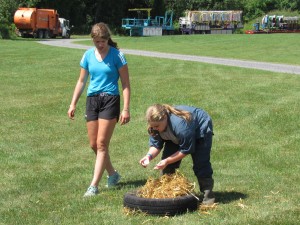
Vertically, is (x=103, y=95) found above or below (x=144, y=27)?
above

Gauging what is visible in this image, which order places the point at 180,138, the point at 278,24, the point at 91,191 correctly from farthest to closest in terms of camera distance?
the point at 278,24, the point at 91,191, the point at 180,138

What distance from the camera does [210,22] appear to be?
78812 millimetres

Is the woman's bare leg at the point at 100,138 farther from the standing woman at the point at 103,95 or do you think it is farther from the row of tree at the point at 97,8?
the row of tree at the point at 97,8

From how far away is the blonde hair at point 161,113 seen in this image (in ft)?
20.9

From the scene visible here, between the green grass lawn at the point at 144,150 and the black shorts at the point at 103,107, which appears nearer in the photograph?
the green grass lawn at the point at 144,150

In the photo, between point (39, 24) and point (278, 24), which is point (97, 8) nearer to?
point (39, 24)

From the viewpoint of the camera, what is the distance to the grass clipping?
6637 mm

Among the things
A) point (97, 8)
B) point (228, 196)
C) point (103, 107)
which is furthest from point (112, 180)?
point (97, 8)

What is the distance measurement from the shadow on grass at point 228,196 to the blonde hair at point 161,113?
1.12 metres

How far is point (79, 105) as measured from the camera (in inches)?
601

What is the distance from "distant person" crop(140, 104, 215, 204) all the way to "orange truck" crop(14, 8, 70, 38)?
54666mm

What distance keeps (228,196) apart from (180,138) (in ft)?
3.89

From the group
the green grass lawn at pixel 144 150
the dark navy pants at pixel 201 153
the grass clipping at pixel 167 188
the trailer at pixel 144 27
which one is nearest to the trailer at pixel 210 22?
the trailer at pixel 144 27

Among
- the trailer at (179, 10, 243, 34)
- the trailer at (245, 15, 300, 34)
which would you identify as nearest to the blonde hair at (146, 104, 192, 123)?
the trailer at (179, 10, 243, 34)
